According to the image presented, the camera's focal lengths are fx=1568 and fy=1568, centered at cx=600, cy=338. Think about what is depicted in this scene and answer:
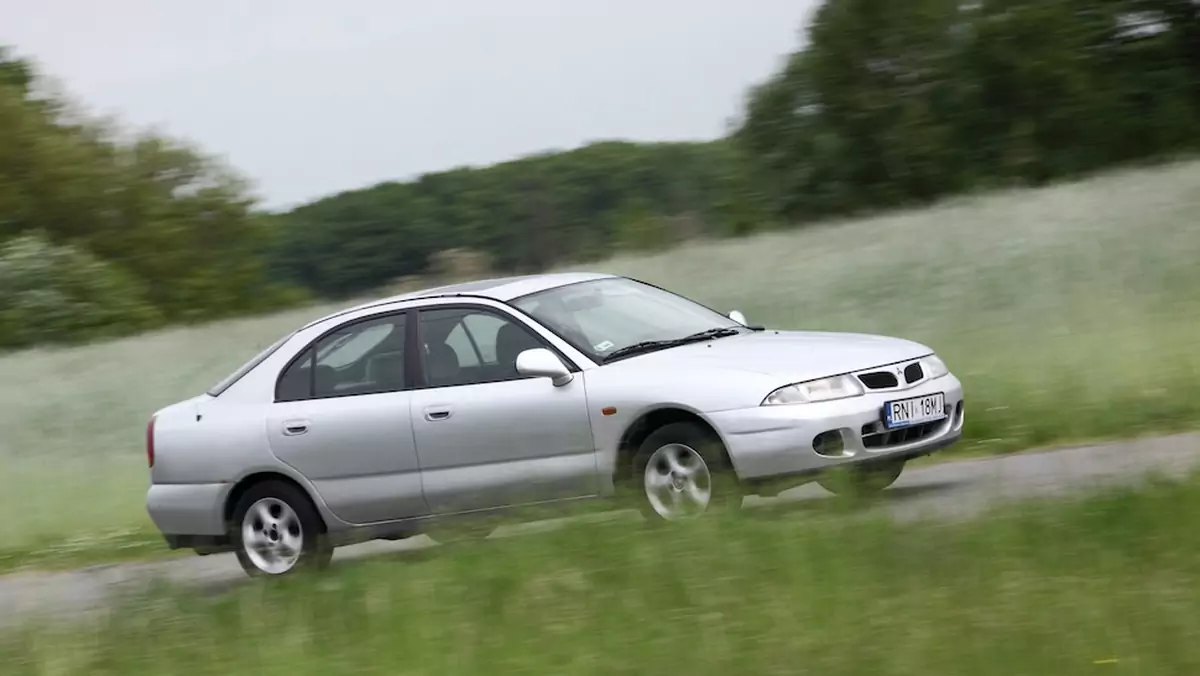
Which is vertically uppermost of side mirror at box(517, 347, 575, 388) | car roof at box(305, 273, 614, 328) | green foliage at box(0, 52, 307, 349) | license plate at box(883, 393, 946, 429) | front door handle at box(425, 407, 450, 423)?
green foliage at box(0, 52, 307, 349)

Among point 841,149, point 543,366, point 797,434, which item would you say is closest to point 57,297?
point 841,149

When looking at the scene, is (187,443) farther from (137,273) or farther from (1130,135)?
(137,273)

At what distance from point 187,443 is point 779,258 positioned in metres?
16.2

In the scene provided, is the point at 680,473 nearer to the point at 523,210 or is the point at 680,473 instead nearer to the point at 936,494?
the point at 936,494

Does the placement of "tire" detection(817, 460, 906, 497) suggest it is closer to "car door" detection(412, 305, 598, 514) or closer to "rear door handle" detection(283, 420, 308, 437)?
"car door" detection(412, 305, 598, 514)

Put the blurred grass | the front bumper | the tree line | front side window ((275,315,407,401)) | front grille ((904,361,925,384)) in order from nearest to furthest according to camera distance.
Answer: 1. the blurred grass
2. the front bumper
3. front grille ((904,361,925,384))
4. front side window ((275,315,407,401))
5. the tree line

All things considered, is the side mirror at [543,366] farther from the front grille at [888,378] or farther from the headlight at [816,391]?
the front grille at [888,378]

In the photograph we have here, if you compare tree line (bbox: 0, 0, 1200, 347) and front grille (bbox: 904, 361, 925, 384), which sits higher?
tree line (bbox: 0, 0, 1200, 347)

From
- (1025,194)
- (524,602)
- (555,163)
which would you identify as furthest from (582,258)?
(524,602)

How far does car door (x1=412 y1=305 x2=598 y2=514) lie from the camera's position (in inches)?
345

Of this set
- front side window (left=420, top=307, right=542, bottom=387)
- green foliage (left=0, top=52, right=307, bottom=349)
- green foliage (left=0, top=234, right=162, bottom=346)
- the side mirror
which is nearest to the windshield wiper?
the side mirror

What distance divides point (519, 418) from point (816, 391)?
172 cm

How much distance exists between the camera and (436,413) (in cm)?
913

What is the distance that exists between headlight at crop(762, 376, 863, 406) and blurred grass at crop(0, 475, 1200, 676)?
73 cm
